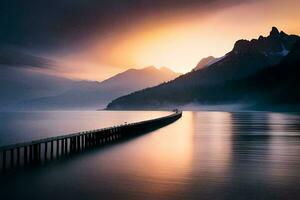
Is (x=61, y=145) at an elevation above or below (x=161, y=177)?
above

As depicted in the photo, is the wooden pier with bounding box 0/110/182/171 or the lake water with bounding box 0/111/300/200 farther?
the wooden pier with bounding box 0/110/182/171

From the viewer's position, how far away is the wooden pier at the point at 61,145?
30734mm

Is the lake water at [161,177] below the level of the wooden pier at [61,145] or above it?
below

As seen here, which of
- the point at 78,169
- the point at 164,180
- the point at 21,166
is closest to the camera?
the point at 164,180

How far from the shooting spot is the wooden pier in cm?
3073

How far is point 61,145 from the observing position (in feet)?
141

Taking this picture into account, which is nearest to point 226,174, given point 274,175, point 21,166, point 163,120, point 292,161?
point 274,175

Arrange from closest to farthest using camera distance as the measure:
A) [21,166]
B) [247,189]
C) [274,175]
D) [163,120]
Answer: [247,189], [274,175], [21,166], [163,120]

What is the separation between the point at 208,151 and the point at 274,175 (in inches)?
588

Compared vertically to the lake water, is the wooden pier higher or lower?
higher

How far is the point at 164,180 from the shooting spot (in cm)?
2253

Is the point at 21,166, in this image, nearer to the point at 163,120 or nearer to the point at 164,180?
the point at 164,180

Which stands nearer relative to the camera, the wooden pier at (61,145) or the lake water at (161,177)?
the lake water at (161,177)

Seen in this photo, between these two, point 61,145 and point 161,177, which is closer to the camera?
point 161,177
